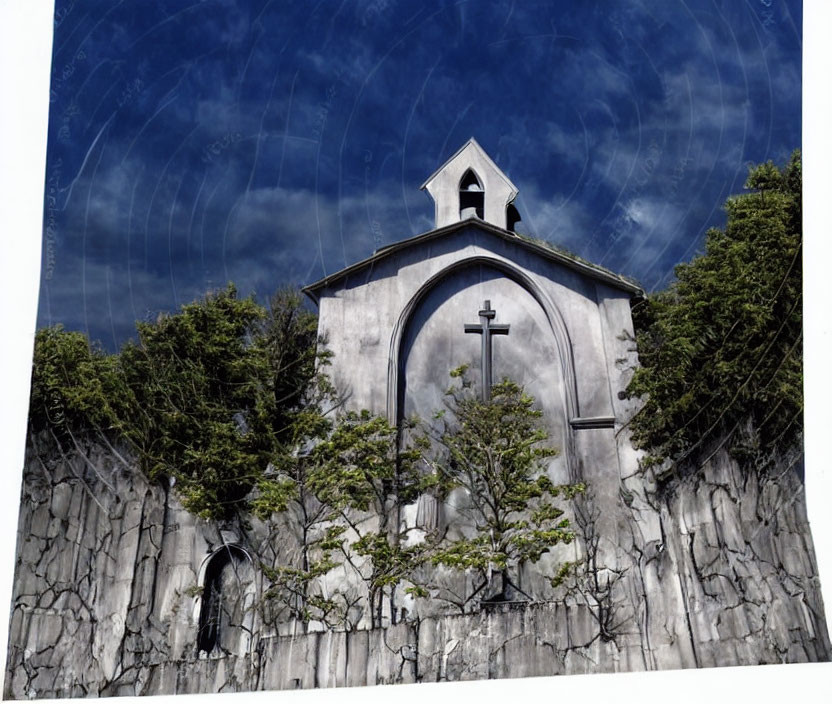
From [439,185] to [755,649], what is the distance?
326 cm

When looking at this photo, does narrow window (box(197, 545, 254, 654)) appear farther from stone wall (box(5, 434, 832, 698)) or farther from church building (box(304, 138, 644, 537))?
church building (box(304, 138, 644, 537))

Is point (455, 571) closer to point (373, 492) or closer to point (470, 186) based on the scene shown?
point (373, 492)

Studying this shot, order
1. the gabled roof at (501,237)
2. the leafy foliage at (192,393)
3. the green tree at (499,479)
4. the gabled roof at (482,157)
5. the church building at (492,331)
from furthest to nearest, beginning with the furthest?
1. the gabled roof at (482,157)
2. the gabled roof at (501,237)
3. the church building at (492,331)
4. the leafy foliage at (192,393)
5. the green tree at (499,479)

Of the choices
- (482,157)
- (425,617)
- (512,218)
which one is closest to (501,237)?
(512,218)

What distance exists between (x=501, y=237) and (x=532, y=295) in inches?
16.3

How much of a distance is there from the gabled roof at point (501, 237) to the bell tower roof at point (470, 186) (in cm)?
13

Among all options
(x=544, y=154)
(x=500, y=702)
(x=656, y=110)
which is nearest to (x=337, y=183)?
(x=544, y=154)

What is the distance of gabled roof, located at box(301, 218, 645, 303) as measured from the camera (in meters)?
4.89

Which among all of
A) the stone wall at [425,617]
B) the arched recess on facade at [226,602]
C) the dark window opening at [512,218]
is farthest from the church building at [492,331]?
the arched recess on facade at [226,602]

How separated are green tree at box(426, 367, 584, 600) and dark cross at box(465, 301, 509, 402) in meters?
0.06

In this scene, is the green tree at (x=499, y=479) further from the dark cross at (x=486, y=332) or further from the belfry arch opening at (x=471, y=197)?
the belfry arch opening at (x=471, y=197)

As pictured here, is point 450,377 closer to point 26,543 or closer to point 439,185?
point 439,185

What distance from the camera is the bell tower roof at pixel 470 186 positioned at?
5.18 m

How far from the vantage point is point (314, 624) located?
432 centimetres
